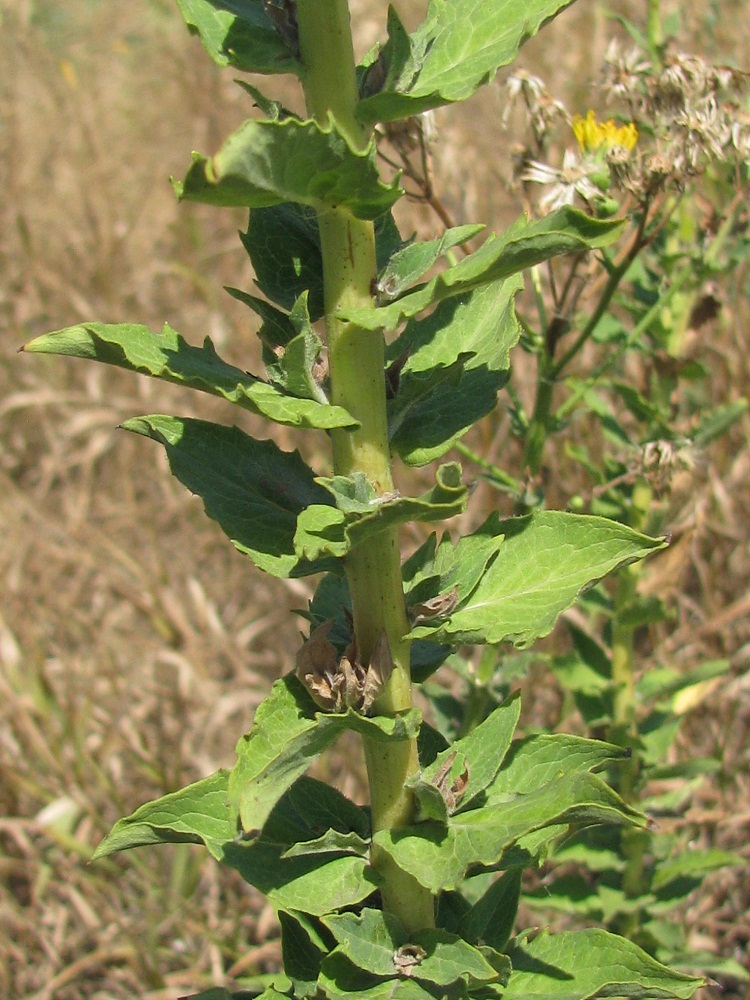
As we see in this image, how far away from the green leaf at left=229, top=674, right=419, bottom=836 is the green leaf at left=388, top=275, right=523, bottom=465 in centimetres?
41

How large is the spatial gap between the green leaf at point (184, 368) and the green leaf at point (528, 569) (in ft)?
1.22

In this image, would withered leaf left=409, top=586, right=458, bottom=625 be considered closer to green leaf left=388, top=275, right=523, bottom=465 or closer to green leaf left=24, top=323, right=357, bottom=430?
green leaf left=388, top=275, right=523, bottom=465

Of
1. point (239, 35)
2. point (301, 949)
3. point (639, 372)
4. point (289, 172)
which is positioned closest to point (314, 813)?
point (301, 949)

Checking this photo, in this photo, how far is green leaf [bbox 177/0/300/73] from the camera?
1.55 metres

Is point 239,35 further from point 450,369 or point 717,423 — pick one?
point 717,423

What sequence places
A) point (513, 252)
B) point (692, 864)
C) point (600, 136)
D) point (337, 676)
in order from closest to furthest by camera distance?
point (513, 252), point (337, 676), point (600, 136), point (692, 864)

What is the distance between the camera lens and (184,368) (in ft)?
5.17

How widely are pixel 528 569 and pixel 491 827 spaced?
16.4 inches

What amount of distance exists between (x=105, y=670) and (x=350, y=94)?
10.0 ft

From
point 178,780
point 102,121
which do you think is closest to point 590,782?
point 178,780

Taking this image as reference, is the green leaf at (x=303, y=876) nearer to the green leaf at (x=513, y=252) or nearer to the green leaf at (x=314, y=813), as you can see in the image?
the green leaf at (x=314, y=813)

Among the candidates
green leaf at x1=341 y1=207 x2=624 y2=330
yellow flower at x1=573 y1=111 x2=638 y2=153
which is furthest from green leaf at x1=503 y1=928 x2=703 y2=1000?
yellow flower at x1=573 y1=111 x2=638 y2=153

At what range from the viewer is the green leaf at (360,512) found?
4.81 ft

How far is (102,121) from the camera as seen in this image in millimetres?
7281
